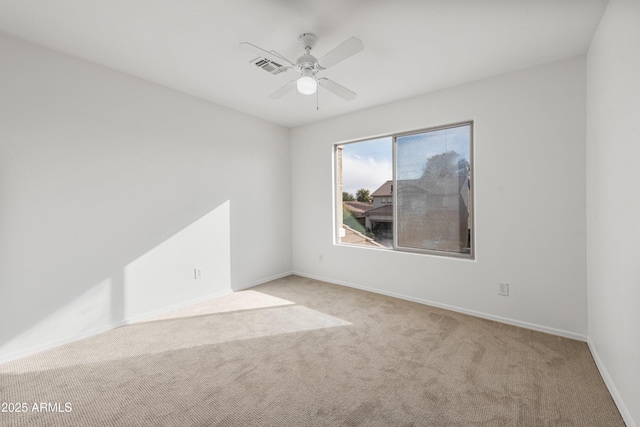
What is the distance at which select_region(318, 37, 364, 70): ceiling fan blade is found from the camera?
71.6 inches

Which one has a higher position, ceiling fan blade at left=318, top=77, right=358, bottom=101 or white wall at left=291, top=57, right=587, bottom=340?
ceiling fan blade at left=318, top=77, right=358, bottom=101

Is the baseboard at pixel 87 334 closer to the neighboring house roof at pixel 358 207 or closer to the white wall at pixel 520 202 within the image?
the neighboring house roof at pixel 358 207

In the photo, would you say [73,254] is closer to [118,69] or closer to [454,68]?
[118,69]

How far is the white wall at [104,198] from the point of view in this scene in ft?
7.22

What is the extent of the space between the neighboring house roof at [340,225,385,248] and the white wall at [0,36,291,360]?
1534 millimetres

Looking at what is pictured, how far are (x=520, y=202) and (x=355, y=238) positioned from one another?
7.01 feet

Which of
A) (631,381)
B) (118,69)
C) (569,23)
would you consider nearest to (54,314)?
(118,69)

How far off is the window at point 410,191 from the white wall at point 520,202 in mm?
172

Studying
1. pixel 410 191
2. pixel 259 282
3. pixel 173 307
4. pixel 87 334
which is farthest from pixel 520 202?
pixel 87 334

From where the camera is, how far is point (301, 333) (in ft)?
8.57

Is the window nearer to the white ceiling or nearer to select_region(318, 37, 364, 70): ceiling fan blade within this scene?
the white ceiling

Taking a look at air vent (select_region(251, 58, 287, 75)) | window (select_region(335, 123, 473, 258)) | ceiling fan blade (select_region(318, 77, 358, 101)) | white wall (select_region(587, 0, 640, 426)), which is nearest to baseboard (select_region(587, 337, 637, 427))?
white wall (select_region(587, 0, 640, 426))

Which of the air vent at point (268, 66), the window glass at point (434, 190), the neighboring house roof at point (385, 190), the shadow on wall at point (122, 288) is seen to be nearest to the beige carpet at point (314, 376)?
the shadow on wall at point (122, 288)

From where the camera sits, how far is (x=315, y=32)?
2104mm
